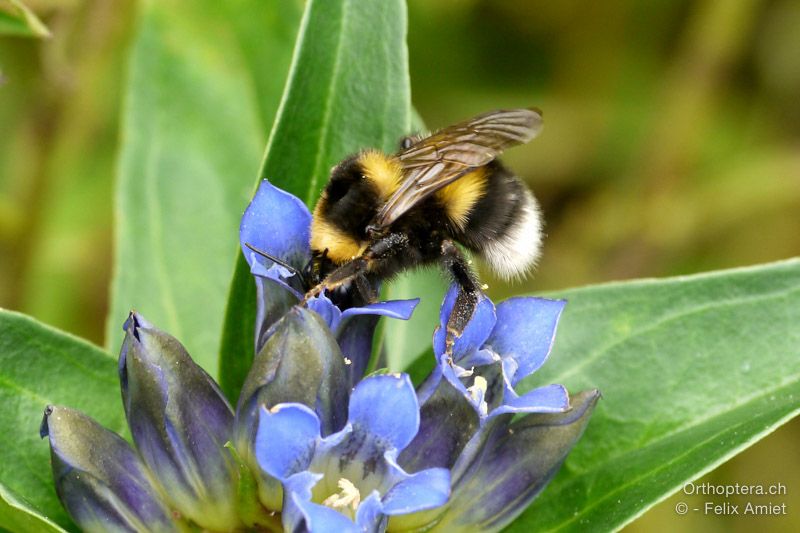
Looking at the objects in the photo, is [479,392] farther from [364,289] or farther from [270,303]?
[270,303]

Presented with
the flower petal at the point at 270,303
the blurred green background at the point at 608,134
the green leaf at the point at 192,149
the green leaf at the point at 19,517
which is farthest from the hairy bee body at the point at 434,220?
the blurred green background at the point at 608,134

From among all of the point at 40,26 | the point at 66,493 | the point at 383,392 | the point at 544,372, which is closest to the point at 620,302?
the point at 544,372

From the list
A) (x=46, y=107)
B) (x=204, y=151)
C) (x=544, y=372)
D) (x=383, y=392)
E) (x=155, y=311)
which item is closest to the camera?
(x=383, y=392)

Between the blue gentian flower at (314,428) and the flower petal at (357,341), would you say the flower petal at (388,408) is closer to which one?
the blue gentian flower at (314,428)

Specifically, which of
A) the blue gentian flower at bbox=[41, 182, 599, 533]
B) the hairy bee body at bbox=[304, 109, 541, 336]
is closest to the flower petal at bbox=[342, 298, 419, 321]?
the blue gentian flower at bbox=[41, 182, 599, 533]

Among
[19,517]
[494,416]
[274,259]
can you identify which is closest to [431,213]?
[274,259]

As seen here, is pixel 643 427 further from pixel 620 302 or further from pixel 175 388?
pixel 175 388
